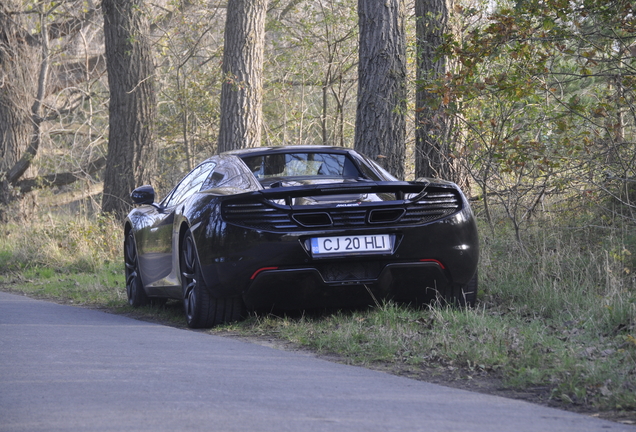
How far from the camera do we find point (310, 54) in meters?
21.1

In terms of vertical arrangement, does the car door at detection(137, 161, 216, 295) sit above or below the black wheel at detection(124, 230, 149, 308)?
above

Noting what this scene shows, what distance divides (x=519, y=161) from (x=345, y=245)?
12.2 ft

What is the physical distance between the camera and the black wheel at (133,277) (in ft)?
27.8

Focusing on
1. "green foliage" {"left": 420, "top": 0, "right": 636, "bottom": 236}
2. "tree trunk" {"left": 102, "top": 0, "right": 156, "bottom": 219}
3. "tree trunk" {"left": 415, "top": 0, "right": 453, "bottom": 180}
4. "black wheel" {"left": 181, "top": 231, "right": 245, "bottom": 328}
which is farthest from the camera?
"tree trunk" {"left": 102, "top": 0, "right": 156, "bottom": 219}

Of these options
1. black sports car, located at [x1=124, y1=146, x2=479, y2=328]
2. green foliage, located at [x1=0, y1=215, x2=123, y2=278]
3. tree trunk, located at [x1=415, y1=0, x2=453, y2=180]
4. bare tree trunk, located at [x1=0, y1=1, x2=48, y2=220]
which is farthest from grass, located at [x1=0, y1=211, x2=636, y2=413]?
bare tree trunk, located at [x1=0, y1=1, x2=48, y2=220]

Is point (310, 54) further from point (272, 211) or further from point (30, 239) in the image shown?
point (272, 211)

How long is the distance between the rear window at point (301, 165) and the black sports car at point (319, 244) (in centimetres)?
4

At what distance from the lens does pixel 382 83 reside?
10.9 meters

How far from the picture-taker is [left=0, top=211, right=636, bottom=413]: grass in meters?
4.42

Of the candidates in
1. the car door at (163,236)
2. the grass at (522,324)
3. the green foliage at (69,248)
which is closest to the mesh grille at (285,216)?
the grass at (522,324)

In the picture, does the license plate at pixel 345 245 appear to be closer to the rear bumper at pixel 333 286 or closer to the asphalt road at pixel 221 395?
the rear bumper at pixel 333 286

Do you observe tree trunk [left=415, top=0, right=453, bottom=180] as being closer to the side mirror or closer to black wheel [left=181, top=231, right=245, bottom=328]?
the side mirror

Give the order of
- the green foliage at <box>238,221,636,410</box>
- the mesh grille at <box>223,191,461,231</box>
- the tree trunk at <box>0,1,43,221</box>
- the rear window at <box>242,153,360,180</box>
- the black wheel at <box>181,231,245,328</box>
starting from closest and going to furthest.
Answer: the green foliage at <box>238,221,636,410</box> → the mesh grille at <box>223,191,461,231</box> → the black wheel at <box>181,231,245,328</box> → the rear window at <box>242,153,360,180</box> → the tree trunk at <box>0,1,43,221</box>

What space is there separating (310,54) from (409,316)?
15559 mm
